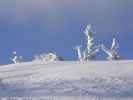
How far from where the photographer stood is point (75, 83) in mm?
27938

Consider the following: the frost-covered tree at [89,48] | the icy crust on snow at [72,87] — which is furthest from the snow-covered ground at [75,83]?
the frost-covered tree at [89,48]

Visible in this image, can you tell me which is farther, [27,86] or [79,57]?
[79,57]

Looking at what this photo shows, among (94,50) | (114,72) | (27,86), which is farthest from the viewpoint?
(94,50)

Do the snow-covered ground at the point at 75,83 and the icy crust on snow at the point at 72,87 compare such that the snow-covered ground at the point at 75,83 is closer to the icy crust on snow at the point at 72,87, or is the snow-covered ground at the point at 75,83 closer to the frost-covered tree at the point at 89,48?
the icy crust on snow at the point at 72,87

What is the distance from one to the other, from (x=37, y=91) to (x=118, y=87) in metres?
4.04

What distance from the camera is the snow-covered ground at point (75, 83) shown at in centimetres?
2452

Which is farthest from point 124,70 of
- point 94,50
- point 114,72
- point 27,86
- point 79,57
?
point 94,50

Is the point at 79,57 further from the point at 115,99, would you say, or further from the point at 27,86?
the point at 115,99

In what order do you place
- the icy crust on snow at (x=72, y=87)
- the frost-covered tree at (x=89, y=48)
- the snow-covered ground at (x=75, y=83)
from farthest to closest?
the frost-covered tree at (x=89, y=48), the icy crust on snow at (x=72, y=87), the snow-covered ground at (x=75, y=83)

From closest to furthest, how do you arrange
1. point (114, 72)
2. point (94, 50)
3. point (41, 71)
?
1. point (114, 72)
2. point (41, 71)
3. point (94, 50)

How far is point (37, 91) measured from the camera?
84.2 ft

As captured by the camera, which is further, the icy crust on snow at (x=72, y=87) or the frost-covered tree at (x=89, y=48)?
the frost-covered tree at (x=89, y=48)

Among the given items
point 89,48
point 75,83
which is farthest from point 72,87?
point 89,48

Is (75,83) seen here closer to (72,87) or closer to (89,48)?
(72,87)
